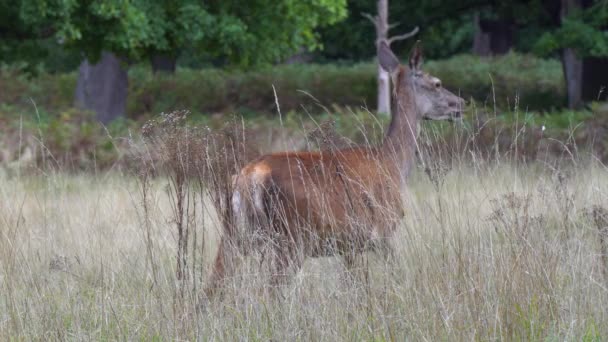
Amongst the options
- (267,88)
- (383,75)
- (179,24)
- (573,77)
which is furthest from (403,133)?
(267,88)

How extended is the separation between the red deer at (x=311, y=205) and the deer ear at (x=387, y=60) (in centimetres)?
81

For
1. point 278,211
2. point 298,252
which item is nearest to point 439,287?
point 298,252

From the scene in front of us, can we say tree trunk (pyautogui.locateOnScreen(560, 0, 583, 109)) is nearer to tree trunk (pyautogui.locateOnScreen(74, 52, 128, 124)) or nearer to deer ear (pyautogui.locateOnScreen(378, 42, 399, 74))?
tree trunk (pyautogui.locateOnScreen(74, 52, 128, 124))

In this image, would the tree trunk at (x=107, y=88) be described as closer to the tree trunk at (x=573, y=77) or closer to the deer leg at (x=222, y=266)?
the tree trunk at (x=573, y=77)

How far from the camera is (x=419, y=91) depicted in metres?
8.23

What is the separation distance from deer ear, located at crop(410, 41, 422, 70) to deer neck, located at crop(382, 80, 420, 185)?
0.18 meters

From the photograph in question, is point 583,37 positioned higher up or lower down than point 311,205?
lower down

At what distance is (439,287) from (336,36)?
2008cm

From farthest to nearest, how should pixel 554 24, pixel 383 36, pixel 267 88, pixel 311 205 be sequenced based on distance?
1. pixel 267 88
2. pixel 554 24
3. pixel 383 36
4. pixel 311 205

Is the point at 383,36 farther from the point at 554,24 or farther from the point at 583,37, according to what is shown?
the point at 554,24

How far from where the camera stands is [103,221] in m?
8.79

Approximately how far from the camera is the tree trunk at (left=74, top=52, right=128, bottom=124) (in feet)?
72.4

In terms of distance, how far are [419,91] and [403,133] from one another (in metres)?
0.42

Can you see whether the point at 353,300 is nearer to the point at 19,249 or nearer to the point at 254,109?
the point at 19,249
